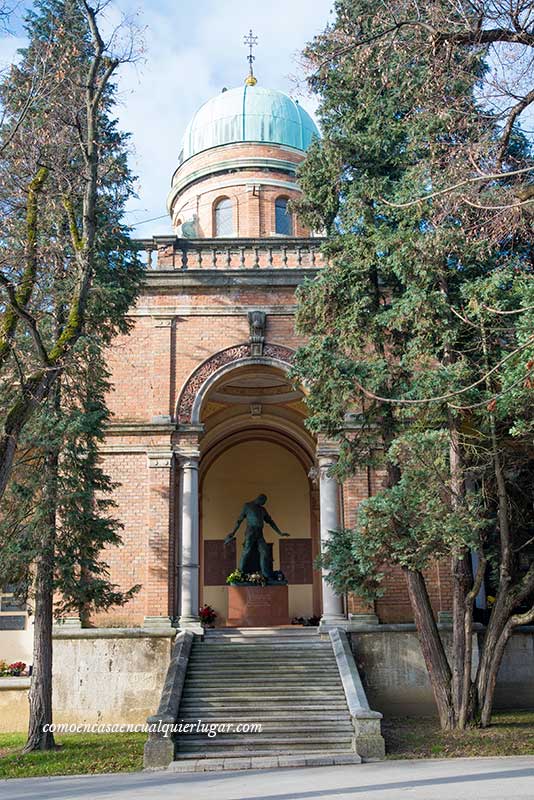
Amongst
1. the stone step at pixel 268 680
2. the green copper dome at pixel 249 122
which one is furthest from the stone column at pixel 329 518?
the green copper dome at pixel 249 122

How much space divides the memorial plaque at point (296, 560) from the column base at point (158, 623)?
8.34m

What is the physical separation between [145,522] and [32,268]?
8.01 m

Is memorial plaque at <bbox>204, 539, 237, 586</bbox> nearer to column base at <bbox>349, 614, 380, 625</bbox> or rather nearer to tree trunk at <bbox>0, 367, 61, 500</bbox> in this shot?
column base at <bbox>349, 614, 380, 625</bbox>

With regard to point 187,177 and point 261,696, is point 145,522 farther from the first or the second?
point 187,177

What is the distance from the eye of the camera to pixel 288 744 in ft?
39.2

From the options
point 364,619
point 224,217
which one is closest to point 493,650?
point 364,619

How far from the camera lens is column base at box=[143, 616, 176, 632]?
1579 centimetres

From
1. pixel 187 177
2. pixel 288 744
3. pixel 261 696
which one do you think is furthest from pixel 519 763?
pixel 187 177

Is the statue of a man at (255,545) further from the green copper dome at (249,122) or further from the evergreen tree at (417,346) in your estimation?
the green copper dome at (249,122)

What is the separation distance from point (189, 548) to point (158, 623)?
1.55 meters

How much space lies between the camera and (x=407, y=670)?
1562 cm

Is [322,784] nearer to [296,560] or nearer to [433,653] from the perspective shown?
[433,653]

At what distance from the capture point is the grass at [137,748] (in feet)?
36.6

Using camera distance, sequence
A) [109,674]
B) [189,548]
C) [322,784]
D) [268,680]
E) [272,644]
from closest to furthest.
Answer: [322,784] → [268,680] → [109,674] → [272,644] → [189,548]
